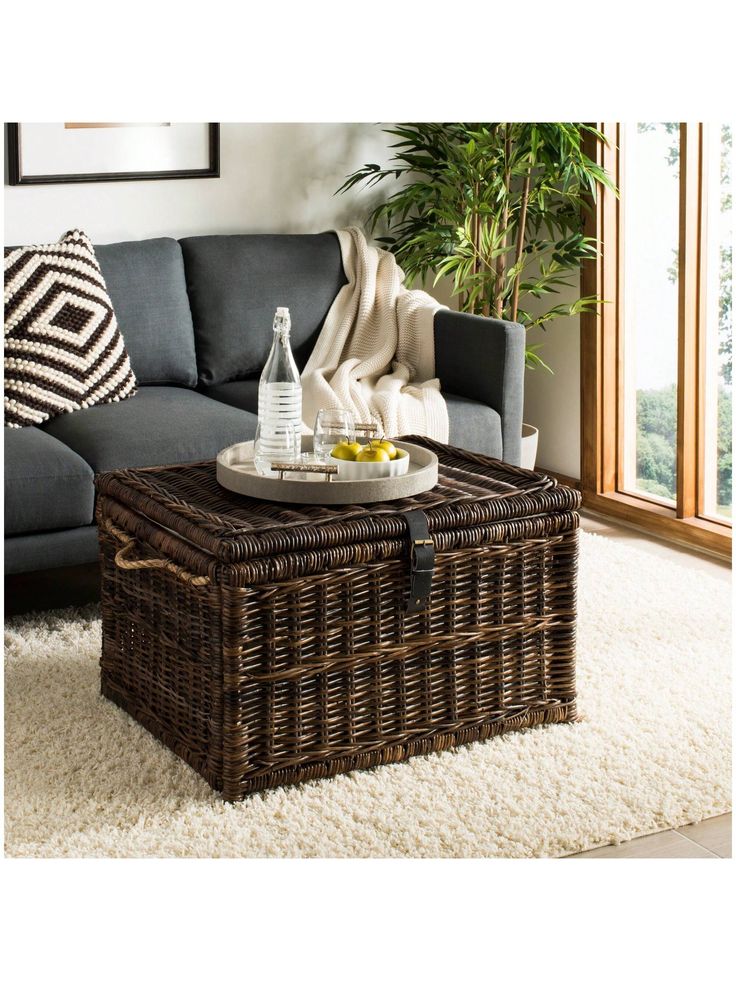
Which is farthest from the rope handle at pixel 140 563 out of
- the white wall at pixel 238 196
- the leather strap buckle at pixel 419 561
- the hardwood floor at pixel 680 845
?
the white wall at pixel 238 196

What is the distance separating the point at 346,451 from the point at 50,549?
0.93 m

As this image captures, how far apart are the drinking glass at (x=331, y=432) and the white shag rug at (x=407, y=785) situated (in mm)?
643

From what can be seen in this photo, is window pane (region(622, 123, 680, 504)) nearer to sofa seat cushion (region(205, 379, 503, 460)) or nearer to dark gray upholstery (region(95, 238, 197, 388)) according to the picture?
sofa seat cushion (region(205, 379, 503, 460))

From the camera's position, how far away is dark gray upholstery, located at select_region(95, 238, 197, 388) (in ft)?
11.6

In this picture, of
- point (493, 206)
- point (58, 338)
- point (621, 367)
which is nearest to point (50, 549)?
point (58, 338)

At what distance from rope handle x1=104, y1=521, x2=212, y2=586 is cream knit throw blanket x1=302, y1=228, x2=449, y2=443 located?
1344 millimetres

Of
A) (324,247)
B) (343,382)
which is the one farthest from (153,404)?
(324,247)

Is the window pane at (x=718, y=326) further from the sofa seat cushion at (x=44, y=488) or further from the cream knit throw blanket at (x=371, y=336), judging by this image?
the sofa seat cushion at (x=44, y=488)

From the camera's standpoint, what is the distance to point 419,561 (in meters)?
2.06

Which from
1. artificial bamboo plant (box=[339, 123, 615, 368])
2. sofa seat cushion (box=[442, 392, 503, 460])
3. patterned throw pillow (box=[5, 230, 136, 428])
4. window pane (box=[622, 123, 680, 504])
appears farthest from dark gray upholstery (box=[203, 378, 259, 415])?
window pane (box=[622, 123, 680, 504])

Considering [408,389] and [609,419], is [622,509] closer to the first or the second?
[609,419]

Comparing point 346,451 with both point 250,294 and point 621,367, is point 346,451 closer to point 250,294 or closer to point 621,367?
point 250,294

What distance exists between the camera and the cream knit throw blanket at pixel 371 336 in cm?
363
